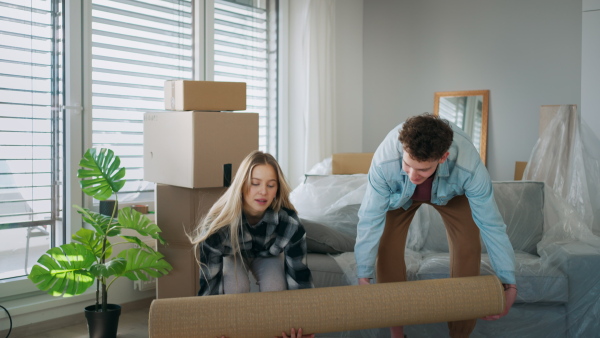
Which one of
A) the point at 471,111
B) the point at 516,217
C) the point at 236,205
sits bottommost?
the point at 516,217

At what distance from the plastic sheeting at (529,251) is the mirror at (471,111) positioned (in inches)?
44.8

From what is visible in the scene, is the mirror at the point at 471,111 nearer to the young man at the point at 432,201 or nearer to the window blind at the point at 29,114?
the young man at the point at 432,201

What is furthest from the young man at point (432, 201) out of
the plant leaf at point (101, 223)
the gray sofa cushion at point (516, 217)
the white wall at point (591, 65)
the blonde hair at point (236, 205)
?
the white wall at point (591, 65)

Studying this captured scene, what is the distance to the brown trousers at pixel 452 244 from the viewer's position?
2281 mm

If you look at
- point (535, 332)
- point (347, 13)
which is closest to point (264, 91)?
point (347, 13)

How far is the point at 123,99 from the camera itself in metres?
3.47

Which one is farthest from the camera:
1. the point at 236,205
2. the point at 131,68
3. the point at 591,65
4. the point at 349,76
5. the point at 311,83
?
the point at 349,76

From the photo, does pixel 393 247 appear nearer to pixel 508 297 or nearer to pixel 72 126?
pixel 508 297

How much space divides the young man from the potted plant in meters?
1.13

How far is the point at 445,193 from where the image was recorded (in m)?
2.13

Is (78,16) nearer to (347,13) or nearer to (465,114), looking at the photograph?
(347,13)

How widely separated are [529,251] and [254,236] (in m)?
1.51

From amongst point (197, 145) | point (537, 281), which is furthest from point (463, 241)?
point (197, 145)

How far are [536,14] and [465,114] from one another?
2.74ft
